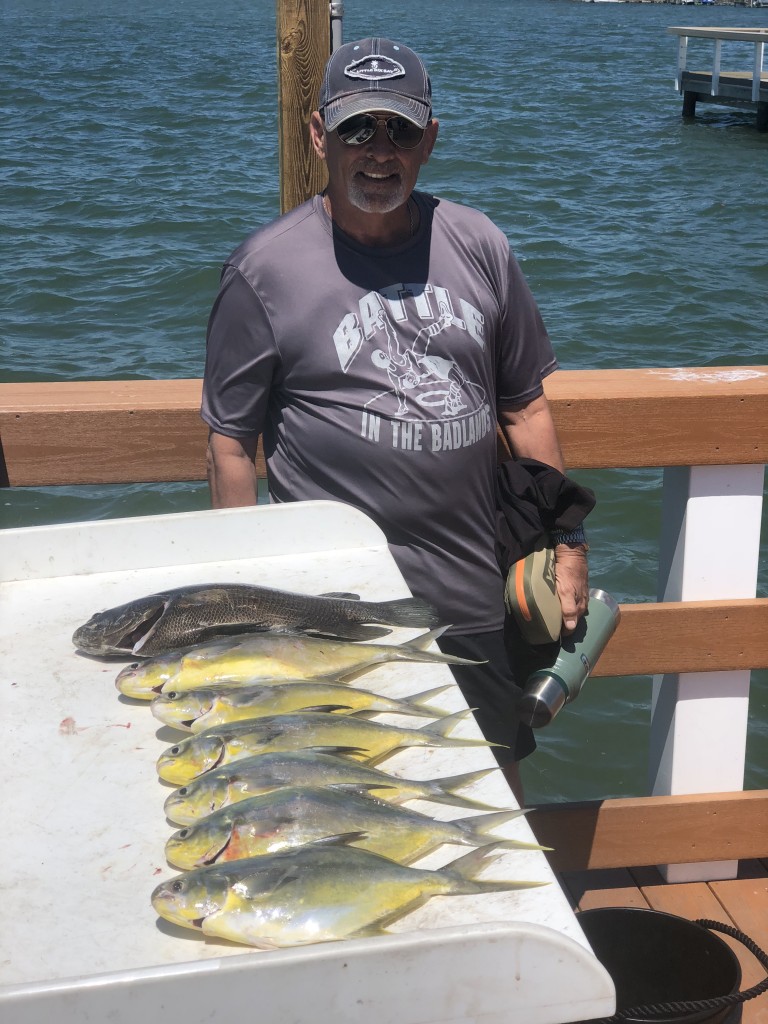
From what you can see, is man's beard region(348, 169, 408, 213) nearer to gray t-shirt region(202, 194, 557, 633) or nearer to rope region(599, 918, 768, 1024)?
gray t-shirt region(202, 194, 557, 633)

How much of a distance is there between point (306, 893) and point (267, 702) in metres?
0.40

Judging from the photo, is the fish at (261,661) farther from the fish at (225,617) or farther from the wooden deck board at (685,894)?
the wooden deck board at (685,894)

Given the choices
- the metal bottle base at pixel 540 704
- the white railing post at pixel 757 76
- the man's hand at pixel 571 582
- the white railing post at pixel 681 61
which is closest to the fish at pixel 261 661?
the metal bottle base at pixel 540 704

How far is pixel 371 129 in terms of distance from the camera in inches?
96.9

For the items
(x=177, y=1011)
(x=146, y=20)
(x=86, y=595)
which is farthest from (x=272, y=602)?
(x=146, y=20)

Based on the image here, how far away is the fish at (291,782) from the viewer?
1493 mm

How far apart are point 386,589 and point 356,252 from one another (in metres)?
0.82

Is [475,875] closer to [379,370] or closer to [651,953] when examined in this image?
[379,370]

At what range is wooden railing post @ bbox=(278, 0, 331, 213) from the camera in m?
3.03

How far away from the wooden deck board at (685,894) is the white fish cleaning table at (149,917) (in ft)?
5.23

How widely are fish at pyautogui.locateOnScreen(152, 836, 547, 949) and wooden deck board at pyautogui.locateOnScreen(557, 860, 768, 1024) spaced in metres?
1.86

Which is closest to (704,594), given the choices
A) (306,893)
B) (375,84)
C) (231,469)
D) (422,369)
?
(422,369)

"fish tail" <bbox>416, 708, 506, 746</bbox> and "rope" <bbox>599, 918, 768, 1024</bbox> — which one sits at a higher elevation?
"fish tail" <bbox>416, 708, 506, 746</bbox>

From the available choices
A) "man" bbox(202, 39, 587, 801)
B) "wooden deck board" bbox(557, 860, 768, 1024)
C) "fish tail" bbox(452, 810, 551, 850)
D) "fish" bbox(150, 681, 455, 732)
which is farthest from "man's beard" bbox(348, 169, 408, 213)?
"wooden deck board" bbox(557, 860, 768, 1024)
